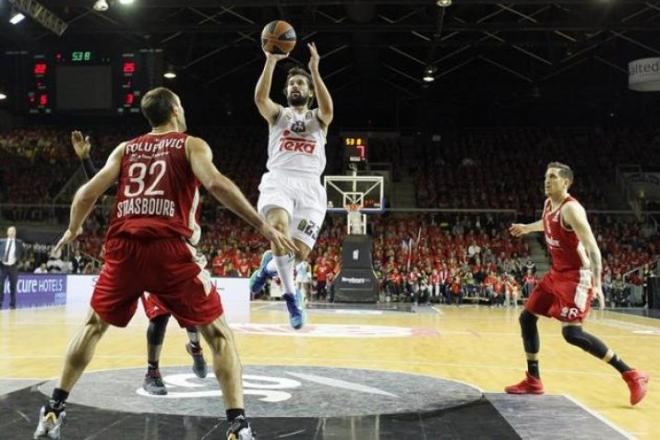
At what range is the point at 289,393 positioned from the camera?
507 cm

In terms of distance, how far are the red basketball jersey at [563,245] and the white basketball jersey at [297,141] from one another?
1942 mm

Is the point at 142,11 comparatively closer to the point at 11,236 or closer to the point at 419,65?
the point at 11,236

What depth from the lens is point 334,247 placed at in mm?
23219

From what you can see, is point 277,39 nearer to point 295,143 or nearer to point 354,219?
point 295,143

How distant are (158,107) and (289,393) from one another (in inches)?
95.4

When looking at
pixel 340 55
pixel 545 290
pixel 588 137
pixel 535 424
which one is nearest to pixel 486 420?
pixel 535 424

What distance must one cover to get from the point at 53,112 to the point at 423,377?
11.2m

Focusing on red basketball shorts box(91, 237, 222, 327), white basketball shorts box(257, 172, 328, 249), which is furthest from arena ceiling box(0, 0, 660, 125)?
red basketball shorts box(91, 237, 222, 327)

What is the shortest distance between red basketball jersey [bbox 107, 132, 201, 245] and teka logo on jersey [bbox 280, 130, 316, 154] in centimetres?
201

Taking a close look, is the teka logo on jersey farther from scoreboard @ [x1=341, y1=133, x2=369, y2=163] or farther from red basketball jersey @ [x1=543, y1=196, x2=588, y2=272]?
scoreboard @ [x1=341, y1=133, x2=369, y2=163]

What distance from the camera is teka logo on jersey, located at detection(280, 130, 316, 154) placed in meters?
5.52

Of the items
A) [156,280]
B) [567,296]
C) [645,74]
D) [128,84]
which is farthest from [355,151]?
[156,280]

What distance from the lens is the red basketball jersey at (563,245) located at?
17.5 ft

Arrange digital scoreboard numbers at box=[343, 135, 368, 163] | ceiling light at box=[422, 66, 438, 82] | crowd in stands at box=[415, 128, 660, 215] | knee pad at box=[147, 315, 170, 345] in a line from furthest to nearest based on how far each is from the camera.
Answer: crowd in stands at box=[415, 128, 660, 215] → ceiling light at box=[422, 66, 438, 82] → digital scoreboard numbers at box=[343, 135, 368, 163] → knee pad at box=[147, 315, 170, 345]
